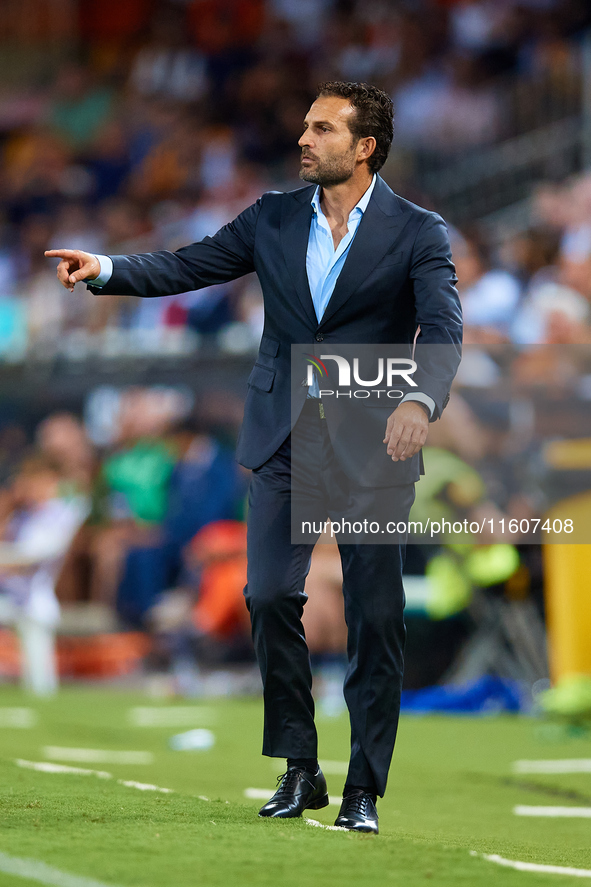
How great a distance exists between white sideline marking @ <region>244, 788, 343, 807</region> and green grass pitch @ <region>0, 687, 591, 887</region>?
7 centimetres

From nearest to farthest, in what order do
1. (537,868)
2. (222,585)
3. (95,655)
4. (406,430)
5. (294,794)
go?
(537,868)
(406,430)
(294,794)
(222,585)
(95,655)

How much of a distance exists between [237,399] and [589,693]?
4.71m

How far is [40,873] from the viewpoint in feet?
9.16

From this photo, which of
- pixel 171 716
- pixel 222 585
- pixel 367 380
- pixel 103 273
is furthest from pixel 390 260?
pixel 222 585

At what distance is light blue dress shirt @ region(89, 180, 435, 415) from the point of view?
12.4 feet

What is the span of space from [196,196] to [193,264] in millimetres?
10012

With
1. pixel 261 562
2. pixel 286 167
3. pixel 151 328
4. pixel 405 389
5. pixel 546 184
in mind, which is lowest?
pixel 261 562

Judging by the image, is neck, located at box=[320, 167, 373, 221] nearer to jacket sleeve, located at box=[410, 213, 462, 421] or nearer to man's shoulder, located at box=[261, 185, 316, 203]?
man's shoulder, located at box=[261, 185, 316, 203]

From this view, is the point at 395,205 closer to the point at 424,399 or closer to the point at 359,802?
the point at 424,399

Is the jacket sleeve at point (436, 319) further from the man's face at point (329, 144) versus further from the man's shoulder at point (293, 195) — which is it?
the man's shoulder at point (293, 195)

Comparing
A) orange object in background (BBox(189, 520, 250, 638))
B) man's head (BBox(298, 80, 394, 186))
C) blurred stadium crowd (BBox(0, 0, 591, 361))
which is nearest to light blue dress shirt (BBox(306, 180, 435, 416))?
man's head (BBox(298, 80, 394, 186))

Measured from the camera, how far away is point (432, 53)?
12914mm

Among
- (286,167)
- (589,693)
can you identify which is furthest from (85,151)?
(589,693)

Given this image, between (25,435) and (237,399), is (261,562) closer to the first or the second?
(237,399)
